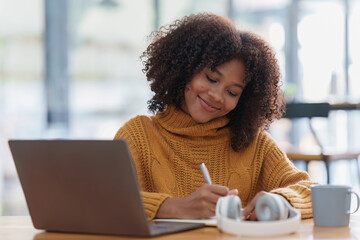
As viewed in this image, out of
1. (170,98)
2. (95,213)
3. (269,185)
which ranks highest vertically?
(170,98)

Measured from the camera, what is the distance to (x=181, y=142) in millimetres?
1761

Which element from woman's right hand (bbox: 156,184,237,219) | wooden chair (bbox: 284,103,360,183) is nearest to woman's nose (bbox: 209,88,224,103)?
woman's right hand (bbox: 156,184,237,219)

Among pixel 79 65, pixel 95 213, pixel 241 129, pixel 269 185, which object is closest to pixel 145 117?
pixel 241 129

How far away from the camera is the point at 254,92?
1769 mm

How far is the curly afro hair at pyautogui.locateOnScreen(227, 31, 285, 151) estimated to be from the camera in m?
1.70

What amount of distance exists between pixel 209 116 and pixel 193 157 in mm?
134

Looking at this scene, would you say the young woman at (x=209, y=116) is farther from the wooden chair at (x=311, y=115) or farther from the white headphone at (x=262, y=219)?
the wooden chair at (x=311, y=115)

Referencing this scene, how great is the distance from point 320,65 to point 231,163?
4.34 metres

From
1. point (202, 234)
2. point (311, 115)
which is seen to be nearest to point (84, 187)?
point (202, 234)

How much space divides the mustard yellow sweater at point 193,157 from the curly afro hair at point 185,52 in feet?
0.21

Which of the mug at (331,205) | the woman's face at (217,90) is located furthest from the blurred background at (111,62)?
the mug at (331,205)

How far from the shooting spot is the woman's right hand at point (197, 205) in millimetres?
1312

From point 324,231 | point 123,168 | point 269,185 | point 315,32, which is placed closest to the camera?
point 123,168

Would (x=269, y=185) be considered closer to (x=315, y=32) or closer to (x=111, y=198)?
(x=111, y=198)
